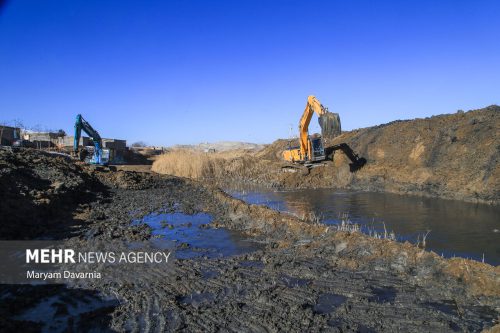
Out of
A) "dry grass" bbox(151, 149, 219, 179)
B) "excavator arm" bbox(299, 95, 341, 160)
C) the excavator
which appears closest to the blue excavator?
"dry grass" bbox(151, 149, 219, 179)

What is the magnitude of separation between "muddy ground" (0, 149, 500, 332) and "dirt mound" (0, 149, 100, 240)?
0.09 meters

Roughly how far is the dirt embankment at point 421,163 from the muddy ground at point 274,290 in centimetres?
1006

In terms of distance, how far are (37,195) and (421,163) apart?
1816 centimetres

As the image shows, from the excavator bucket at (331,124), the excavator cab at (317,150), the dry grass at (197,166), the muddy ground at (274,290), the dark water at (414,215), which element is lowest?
the muddy ground at (274,290)

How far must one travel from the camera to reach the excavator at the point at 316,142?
19.0 metres

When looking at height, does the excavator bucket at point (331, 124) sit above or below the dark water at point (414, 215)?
above

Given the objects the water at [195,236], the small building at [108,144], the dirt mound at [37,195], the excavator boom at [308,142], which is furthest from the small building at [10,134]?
the water at [195,236]

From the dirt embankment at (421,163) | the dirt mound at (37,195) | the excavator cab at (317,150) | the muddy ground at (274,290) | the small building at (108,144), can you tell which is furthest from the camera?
the small building at (108,144)

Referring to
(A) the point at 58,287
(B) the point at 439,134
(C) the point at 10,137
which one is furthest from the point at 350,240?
(C) the point at 10,137

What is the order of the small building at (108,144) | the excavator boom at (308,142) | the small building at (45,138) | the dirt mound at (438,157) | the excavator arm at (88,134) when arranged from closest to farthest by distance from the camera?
the dirt mound at (438,157) → the excavator boom at (308,142) → the excavator arm at (88,134) → the small building at (108,144) → the small building at (45,138)

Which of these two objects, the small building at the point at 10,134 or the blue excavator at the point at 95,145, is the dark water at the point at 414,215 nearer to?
the blue excavator at the point at 95,145

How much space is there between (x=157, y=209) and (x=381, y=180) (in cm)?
1297

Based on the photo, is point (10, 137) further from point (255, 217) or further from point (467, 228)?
point (467, 228)

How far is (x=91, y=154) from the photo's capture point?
92.7 ft
